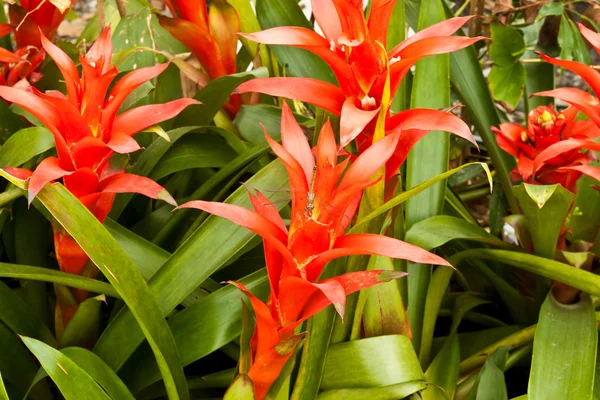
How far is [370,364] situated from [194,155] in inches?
20.1

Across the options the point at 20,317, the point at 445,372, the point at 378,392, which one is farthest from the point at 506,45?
the point at 20,317

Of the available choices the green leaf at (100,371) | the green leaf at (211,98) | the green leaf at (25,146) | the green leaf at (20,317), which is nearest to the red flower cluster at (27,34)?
the green leaf at (25,146)

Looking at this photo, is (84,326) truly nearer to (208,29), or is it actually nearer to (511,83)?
(208,29)

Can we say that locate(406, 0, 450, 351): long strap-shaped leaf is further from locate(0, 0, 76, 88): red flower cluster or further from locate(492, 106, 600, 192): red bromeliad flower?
locate(0, 0, 76, 88): red flower cluster

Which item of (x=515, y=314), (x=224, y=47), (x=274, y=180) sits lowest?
(x=515, y=314)

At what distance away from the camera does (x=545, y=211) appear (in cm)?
111

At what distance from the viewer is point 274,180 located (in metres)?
1.07

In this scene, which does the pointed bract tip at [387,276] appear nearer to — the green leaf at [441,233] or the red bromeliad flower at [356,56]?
the red bromeliad flower at [356,56]

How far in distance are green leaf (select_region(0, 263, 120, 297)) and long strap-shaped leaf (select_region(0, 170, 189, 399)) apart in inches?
4.2

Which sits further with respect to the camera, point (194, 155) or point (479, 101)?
point (479, 101)

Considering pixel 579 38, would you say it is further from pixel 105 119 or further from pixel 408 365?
pixel 105 119

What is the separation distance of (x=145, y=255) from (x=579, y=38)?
41.6 inches

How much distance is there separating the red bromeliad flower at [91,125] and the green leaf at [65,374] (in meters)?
0.20

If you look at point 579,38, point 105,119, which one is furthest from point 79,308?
point 579,38
